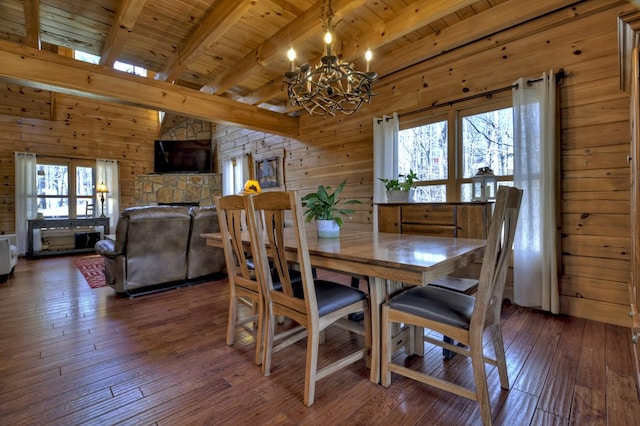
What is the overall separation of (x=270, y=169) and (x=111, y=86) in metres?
2.96

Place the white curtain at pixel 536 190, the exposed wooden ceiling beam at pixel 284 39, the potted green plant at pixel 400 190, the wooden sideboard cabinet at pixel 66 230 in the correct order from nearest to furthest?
1. the exposed wooden ceiling beam at pixel 284 39
2. the white curtain at pixel 536 190
3. the potted green plant at pixel 400 190
4. the wooden sideboard cabinet at pixel 66 230

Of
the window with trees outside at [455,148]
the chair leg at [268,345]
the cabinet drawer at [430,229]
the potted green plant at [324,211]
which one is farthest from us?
the window with trees outside at [455,148]

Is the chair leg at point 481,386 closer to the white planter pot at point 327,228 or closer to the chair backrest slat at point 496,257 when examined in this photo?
the chair backrest slat at point 496,257

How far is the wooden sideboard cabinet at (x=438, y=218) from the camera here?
104 inches

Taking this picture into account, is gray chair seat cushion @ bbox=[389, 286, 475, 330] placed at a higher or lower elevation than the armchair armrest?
lower

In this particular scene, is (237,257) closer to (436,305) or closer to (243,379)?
(243,379)

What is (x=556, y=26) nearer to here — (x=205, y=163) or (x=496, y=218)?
(x=496, y=218)

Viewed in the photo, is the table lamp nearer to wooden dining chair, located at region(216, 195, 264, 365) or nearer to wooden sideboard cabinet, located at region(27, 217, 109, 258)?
wooden sideboard cabinet, located at region(27, 217, 109, 258)

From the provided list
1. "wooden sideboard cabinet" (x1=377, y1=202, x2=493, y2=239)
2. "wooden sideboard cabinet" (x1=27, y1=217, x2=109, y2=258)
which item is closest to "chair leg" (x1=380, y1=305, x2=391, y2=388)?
"wooden sideboard cabinet" (x1=377, y1=202, x2=493, y2=239)

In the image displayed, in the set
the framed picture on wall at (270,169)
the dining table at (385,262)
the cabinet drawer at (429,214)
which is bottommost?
the dining table at (385,262)

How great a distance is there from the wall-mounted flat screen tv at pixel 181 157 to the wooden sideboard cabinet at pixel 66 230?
6.03 feet

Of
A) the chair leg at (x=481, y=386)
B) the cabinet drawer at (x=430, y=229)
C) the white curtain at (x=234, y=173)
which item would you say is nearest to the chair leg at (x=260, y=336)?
the chair leg at (x=481, y=386)

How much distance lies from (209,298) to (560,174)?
11.7 ft

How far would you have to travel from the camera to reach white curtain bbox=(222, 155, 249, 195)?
6.49 m
